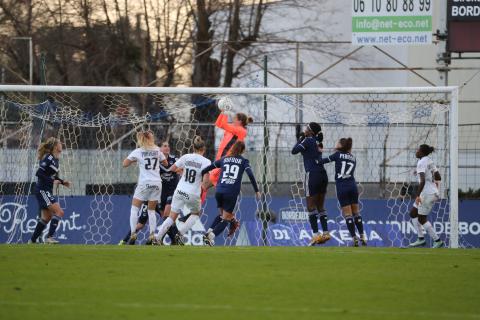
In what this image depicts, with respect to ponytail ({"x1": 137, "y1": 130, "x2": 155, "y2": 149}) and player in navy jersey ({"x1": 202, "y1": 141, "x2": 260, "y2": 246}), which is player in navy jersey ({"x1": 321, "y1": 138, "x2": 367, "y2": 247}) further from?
ponytail ({"x1": 137, "y1": 130, "x2": 155, "y2": 149})

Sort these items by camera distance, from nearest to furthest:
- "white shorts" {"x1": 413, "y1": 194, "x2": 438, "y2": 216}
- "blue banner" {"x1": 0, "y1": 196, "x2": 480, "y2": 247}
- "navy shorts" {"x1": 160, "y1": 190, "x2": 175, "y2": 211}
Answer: "navy shorts" {"x1": 160, "y1": 190, "x2": 175, "y2": 211} → "white shorts" {"x1": 413, "y1": 194, "x2": 438, "y2": 216} → "blue banner" {"x1": 0, "y1": 196, "x2": 480, "y2": 247}

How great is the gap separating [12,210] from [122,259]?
8.71 m

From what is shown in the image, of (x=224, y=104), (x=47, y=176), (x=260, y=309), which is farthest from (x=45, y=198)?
(x=260, y=309)

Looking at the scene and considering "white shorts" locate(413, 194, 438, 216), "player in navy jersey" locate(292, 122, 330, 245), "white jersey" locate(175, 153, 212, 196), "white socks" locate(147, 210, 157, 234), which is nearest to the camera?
"white jersey" locate(175, 153, 212, 196)

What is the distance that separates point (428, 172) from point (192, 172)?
5103mm

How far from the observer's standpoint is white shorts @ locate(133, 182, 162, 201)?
646 inches

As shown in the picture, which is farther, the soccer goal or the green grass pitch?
the soccer goal

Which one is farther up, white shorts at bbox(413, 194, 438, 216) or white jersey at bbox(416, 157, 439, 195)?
white jersey at bbox(416, 157, 439, 195)

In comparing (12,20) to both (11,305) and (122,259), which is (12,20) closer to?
(122,259)

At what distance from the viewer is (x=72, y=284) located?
9.65 m

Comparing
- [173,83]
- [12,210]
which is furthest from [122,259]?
[173,83]

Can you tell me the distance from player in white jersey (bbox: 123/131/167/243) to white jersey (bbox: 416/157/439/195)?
5016 millimetres

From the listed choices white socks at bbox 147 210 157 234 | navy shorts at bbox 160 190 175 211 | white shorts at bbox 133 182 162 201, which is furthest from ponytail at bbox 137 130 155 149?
navy shorts at bbox 160 190 175 211

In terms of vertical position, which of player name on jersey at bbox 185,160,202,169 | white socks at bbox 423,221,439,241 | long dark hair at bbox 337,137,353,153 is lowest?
white socks at bbox 423,221,439,241
